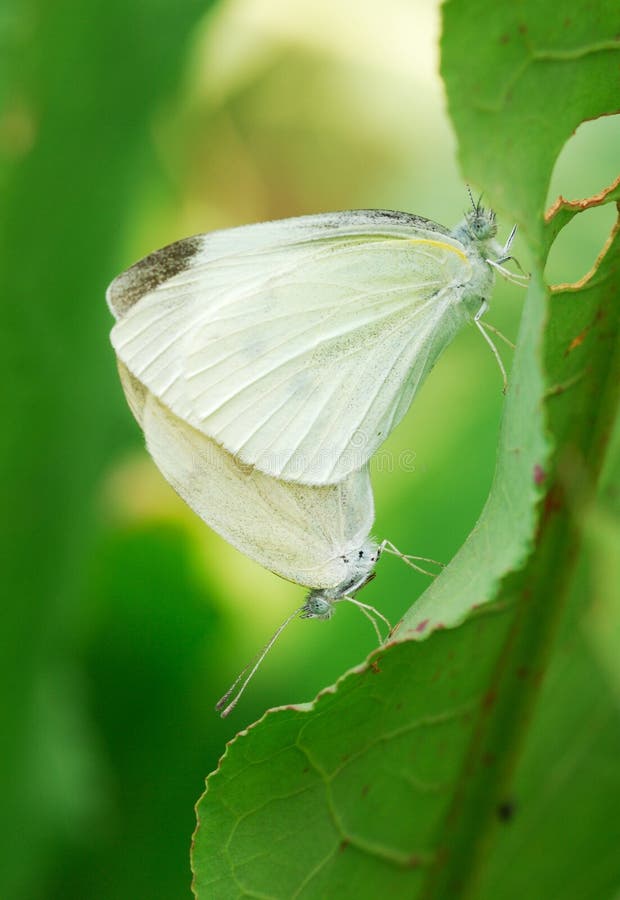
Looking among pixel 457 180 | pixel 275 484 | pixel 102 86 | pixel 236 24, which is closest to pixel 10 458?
pixel 275 484

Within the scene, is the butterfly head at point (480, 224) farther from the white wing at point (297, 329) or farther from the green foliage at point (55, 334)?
the green foliage at point (55, 334)

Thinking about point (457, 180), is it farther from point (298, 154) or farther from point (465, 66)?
point (465, 66)

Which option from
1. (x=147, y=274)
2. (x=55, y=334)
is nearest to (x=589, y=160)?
(x=147, y=274)

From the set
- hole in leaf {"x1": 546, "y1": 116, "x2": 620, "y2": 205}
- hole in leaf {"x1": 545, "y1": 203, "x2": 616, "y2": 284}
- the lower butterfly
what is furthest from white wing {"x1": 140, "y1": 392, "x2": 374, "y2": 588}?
hole in leaf {"x1": 546, "y1": 116, "x2": 620, "y2": 205}

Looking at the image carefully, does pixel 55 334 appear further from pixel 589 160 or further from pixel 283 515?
pixel 589 160

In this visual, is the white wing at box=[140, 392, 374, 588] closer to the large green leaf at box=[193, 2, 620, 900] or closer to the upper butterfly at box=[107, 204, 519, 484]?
the upper butterfly at box=[107, 204, 519, 484]

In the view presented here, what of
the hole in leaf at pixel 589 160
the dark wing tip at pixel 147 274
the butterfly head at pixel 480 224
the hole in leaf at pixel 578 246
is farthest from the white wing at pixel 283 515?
the hole in leaf at pixel 589 160
